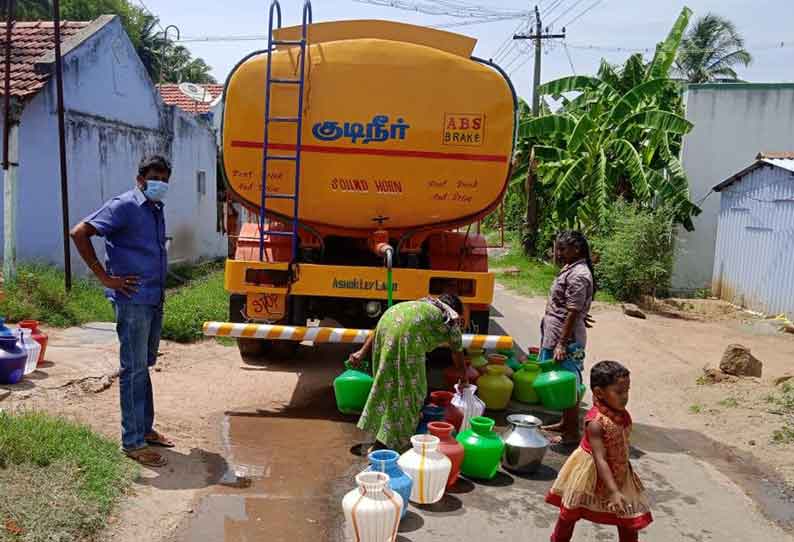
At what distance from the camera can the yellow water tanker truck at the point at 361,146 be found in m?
5.83

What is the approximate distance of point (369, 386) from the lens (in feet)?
16.7

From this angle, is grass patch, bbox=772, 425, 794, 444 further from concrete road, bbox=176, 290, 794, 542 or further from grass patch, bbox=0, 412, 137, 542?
grass patch, bbox=0, 412, 137, 542

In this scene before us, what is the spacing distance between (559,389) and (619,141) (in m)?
10.9

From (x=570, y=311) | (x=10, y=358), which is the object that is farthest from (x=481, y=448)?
(x=10, y=358)

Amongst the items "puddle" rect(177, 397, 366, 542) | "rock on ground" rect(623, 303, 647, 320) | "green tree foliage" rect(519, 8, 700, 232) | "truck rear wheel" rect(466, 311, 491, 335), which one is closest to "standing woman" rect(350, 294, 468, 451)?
"puddle" rect(177, 397, 366, 542)

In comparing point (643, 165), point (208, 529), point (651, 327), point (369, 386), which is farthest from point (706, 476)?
point (643, 165)

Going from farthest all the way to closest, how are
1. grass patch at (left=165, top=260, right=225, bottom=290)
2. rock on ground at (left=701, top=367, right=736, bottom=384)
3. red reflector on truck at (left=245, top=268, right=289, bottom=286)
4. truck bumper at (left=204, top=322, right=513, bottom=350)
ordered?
grass patch at (left=165, top=260, right=225, bottom=290) < rock on ground at (left=701, top=367, right=736, bottom=384) < red reflector on truck at (left=245, top=268, right=289, bottom=286) < truck bumper at (left=204, top=322, right=513, bottom=350)

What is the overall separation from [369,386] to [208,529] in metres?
1.71

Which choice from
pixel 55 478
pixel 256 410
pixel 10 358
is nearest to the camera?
pixel 55 478

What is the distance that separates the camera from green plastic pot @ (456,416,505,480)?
14.3ft

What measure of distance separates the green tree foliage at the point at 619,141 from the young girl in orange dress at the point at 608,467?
11594 millimetres

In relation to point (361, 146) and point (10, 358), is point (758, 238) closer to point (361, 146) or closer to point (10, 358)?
point (361, 146)

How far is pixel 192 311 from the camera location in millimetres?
8680

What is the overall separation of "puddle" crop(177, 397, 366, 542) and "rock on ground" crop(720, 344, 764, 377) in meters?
4.40
